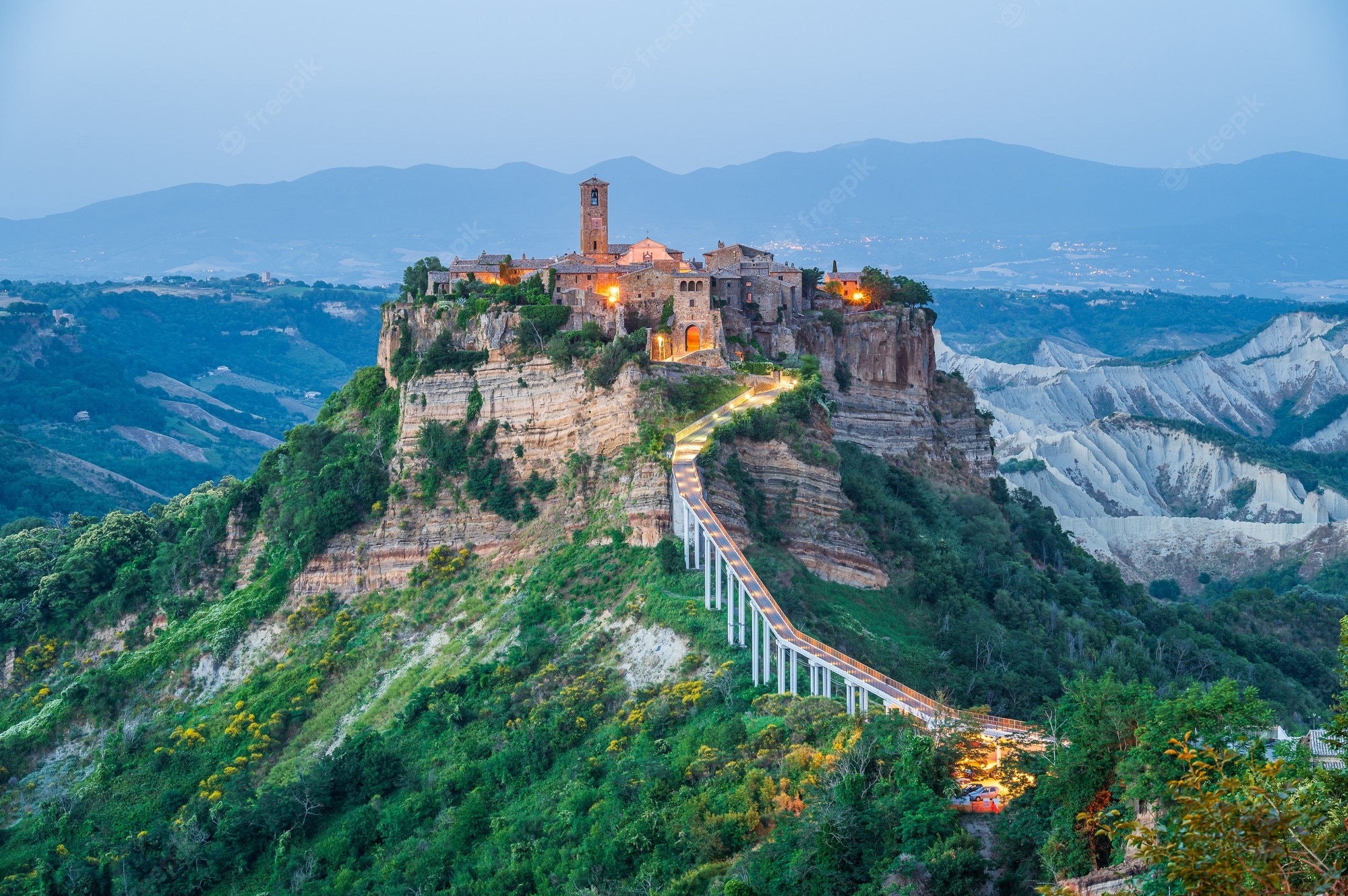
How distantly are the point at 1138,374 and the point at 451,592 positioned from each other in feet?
468

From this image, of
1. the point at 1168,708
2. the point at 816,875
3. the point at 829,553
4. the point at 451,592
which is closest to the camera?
the point at 1168,708

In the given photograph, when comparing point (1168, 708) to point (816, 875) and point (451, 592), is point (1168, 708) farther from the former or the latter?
point (451, 592)

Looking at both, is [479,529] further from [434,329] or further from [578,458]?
[434,329]

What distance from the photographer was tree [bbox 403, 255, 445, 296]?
6869 centimetres

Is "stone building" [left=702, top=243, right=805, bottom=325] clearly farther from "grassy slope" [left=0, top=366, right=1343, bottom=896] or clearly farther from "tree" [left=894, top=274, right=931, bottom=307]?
"grassy slope" [left=0, top=366, right=1343, bottom=896]

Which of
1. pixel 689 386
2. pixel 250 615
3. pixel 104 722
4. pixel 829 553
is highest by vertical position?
pixel 689 386

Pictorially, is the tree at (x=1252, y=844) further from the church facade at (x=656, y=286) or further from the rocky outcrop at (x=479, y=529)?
the church facade at (x=656, y=286)

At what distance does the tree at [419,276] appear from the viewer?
68688 mm

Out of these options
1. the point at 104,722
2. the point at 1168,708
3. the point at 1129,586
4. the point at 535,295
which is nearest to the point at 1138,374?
the point at 1129,586

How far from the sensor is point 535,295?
61438 mm

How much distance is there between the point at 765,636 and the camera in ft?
134

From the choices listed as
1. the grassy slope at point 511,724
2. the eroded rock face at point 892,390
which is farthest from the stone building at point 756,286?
the grassy slope at point 511,724

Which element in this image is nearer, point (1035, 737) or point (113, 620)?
point (1035, 737)

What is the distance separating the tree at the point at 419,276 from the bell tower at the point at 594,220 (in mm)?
6781
